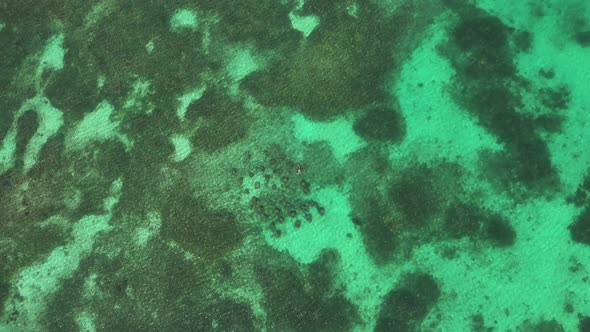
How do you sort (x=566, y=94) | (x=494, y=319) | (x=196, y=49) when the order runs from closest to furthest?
(x=494, y=319) < (x=566, y=94) < (x=196, y=49)

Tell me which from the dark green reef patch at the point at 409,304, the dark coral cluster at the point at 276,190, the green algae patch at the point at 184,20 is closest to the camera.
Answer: the dark green reef patch at the point at 409,304

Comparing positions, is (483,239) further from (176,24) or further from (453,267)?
(176,24)

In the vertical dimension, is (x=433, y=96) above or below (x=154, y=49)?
below

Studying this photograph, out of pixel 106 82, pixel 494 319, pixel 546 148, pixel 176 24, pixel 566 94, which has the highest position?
pixel 176 24

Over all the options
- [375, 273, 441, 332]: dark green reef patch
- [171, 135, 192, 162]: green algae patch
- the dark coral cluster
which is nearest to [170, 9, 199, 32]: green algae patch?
[171, 135, 192, 162]: green algae patch

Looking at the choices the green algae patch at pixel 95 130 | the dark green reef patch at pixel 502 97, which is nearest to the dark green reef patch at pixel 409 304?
the dark green reef patch at pixel 502 97

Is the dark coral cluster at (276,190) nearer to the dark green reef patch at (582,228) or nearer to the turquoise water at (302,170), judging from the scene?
the turquoise water at (302,170)

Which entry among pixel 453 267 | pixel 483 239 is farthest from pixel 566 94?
pixel 453 267

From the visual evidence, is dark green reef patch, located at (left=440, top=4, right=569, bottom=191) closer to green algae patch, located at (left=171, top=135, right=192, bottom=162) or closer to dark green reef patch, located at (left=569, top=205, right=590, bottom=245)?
dark green reef patch, located at (left=569, top=205, right=590, bottom=245)

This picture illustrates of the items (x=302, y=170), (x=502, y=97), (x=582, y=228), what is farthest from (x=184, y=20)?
(x=582, y=228)
